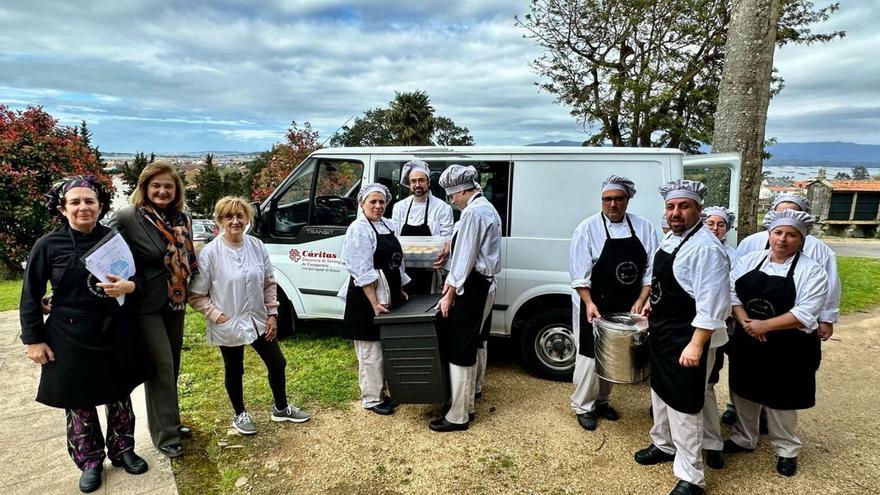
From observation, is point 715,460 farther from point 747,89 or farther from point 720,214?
point 747,89

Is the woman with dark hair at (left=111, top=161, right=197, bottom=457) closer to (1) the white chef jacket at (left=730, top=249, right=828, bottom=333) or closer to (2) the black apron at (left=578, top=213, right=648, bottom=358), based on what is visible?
(2) the black apron at (left=578, top=213, right=648, bottom=358)

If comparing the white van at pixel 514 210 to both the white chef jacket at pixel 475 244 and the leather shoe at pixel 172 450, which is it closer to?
the white chef jacket at pixel 475 244

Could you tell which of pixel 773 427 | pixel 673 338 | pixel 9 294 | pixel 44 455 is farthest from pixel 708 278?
pixel 9 294


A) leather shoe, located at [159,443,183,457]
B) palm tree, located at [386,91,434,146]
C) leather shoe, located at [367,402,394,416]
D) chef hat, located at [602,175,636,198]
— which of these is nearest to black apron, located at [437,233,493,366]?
leather shoe, located at [367,402,394,416]

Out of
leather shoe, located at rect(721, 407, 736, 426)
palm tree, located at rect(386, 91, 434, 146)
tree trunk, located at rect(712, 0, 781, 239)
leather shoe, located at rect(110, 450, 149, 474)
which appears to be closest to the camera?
leather shoe, located at rect(110, 450, 149, 474)

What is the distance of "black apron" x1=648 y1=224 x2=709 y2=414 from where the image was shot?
261 cm

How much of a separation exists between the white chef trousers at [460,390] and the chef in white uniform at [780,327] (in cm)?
171

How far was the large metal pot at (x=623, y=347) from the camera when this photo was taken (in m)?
3.06

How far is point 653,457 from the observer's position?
3.07m

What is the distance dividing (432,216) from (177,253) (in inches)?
77.6

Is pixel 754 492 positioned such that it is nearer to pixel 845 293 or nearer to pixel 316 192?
pixel 316 192

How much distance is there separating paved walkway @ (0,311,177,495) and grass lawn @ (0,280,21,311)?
395 centimetres

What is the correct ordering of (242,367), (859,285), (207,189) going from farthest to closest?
(207,189)
(859,285)
(242,367)

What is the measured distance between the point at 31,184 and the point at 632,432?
1273 centimetres
